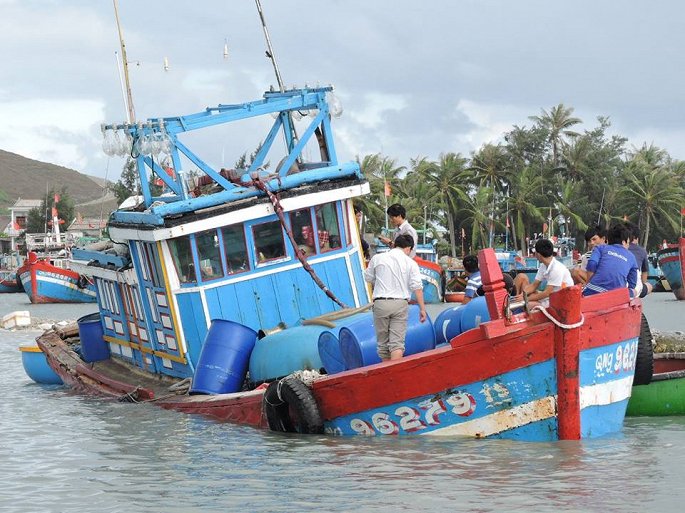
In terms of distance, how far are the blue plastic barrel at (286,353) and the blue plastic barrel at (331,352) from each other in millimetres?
441

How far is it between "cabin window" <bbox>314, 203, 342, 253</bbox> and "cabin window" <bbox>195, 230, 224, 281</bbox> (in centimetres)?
144

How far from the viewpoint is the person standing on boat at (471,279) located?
13328mm

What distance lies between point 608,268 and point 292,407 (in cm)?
364

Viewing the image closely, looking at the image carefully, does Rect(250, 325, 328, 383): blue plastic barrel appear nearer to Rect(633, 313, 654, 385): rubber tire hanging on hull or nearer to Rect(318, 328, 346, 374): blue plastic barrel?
Rect(318, 328, 346, 374): blue plastic barrel

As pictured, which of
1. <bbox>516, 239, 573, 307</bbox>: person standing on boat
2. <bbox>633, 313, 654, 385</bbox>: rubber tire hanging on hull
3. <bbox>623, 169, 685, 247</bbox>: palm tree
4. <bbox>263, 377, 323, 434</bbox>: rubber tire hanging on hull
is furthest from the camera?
<bbox>623, 169, 685, 247</bbox>: palm tree

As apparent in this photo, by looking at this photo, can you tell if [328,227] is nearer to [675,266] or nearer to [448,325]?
[448,325]

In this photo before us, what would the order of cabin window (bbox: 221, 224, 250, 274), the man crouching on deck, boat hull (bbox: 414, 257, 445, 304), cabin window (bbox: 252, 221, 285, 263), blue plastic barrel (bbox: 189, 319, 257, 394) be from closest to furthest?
1. the man crouching on deck
2. blue plastic barrel (bbox: 189, 319, 257, 394)
3. cabin window (bbox: 221, 224, 250, 274)
4. cabin window (bbox: 252, 221, 285, 263)
5. boat hull (bbox: 414, 257, 445, 304)

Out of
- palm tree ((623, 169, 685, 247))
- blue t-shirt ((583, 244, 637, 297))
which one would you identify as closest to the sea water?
blue t-shirt ((583, 244, 637, 297))

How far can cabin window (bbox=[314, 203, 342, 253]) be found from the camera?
1543cm

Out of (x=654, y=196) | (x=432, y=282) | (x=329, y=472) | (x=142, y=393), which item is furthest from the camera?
(x=654, y=196)

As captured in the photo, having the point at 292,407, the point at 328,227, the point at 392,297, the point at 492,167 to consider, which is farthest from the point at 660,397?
the point at 492,167

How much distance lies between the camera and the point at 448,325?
12203 millimetres

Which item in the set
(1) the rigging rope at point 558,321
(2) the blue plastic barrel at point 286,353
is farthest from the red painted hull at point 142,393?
(1) the rigging rope at point 558,321

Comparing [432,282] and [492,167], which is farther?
[492,167]
